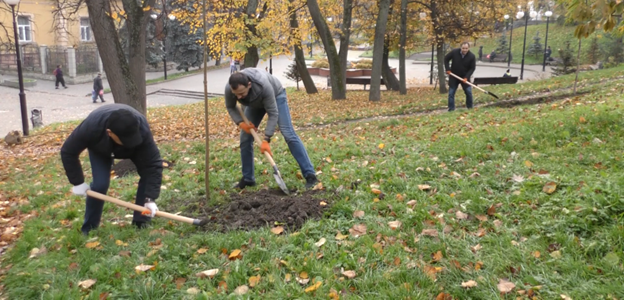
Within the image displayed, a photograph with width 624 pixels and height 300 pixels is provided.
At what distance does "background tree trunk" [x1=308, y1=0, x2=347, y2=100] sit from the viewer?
15874mm

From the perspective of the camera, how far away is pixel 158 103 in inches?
1033

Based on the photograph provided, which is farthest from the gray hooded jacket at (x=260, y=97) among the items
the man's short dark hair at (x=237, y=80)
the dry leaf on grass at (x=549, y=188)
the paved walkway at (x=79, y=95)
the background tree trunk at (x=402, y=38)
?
the paved walkway at (x=79, y=95)

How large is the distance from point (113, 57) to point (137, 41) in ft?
1.98

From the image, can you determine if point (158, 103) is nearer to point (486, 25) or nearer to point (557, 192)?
point (486, 25)

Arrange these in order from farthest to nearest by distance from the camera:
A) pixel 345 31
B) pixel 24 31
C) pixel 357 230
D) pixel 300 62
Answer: pixel 24 31 → pixel 300 62 → pixel 345 31 → pixel 357 230

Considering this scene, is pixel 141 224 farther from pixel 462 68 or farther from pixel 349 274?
pixel 462 68

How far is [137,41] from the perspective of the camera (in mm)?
9695

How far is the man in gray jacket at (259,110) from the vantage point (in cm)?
515

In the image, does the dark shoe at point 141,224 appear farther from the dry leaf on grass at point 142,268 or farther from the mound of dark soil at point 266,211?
the dry leaf on grass at point 142,268

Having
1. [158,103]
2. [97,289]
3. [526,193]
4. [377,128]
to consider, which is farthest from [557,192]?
[158,103]

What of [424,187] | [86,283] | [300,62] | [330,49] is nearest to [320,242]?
[424,187]

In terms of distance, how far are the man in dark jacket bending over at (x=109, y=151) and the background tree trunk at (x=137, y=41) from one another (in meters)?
5.50

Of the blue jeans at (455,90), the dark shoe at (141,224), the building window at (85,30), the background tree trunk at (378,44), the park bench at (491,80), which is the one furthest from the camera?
the building window at (85,30)

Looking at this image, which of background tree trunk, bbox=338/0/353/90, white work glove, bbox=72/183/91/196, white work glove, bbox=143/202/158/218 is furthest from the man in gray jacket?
background tree trunk, bbox=338/0/353/90
